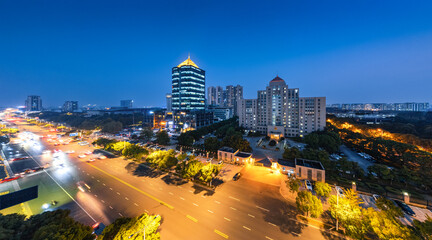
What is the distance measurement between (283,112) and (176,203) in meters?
79.6

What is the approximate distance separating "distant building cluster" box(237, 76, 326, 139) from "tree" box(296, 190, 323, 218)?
56.5 metres

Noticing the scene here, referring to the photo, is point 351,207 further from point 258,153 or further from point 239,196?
point 258,153

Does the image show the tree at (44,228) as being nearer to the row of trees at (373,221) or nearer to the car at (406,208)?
the row of trees at (373,221)

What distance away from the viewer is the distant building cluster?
79625mm

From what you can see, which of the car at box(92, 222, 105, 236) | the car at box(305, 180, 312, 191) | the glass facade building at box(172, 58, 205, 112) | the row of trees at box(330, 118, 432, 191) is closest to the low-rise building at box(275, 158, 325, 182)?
the car at box(305, 180, 312, 191)

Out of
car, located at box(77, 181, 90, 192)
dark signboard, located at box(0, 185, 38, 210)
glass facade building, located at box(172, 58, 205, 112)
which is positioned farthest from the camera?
glass facade building, located at box(172, 58, 205, 112)

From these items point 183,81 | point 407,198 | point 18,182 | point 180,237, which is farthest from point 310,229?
point 183,81

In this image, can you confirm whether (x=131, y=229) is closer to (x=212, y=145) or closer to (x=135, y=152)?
(x=135, y=152)

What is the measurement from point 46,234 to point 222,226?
21203 millimetres

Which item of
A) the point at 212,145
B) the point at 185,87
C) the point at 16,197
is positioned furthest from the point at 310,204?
the point at 185,87

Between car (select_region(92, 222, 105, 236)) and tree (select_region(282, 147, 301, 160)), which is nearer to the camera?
car (select_region(92, 222, 105, 236))

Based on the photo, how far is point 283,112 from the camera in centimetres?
8706

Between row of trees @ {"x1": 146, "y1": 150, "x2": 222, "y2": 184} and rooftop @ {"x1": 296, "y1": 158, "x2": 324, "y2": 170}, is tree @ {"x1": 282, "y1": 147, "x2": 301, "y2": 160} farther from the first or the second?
row of trees @ {"x1": 146, "y1": 150, "x2": 222, "y2": 184}

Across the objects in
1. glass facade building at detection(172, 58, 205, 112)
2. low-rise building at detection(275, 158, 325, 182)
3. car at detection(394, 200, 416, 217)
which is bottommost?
car at detection(394, 200, 416, 217)
